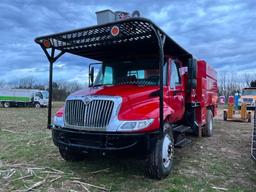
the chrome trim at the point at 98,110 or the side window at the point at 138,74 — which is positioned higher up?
the side window at the point at 138,74

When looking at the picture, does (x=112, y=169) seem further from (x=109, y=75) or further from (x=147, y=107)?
(x=109, y=75)

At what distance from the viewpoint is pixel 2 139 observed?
8930 millimetres

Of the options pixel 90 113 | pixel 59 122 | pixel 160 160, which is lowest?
pixel 160 160

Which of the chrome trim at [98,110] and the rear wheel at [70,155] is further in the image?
the rear wheel at [70,155]

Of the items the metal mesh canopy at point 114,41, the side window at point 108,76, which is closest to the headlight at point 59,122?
the side window at point 108,76

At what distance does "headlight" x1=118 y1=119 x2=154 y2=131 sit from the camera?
450 cm

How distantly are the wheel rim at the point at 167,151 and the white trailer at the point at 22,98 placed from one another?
35.4m

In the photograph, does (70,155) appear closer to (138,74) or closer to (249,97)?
(138,74)

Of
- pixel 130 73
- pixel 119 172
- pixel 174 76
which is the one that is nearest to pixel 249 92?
pixel 174 76

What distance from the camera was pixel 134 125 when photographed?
4.52m

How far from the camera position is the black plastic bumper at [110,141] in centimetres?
453

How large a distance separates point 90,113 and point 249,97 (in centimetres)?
1951

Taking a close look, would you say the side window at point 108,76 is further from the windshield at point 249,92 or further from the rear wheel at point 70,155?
the windshield at point 249,92

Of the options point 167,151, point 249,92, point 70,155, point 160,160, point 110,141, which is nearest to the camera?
point 110,141
